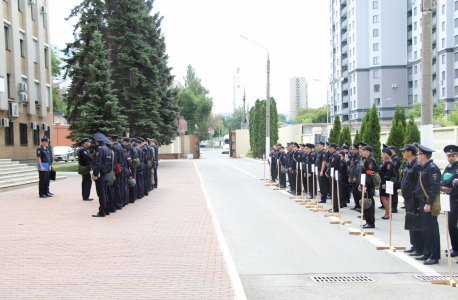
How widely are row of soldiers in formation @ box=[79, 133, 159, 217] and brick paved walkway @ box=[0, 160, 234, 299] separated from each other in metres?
0.57

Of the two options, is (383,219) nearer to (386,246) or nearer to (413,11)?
(386,246)

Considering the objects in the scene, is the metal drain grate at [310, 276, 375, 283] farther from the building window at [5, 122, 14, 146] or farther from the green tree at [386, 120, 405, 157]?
the building window at [5, 122, 14, 146]

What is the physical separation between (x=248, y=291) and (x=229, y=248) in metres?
2.25

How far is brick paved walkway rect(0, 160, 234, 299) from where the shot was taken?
203 inches

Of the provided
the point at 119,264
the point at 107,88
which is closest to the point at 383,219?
the point at 119,264

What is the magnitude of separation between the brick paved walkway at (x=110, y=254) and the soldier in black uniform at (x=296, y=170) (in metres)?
4.83

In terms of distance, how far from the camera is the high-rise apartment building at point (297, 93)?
618ft

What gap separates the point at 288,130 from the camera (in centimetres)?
4778

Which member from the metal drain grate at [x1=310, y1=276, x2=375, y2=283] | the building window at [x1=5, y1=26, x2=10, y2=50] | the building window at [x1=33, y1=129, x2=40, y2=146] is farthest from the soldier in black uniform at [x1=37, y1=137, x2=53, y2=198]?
the building window at [x1=33, y1=129, x2=40, y2=146]

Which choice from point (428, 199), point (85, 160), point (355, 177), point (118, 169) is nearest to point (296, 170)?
point (355, 177)

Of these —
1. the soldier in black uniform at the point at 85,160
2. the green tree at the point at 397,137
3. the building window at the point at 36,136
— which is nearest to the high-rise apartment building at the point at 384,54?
the building window at the point at 36,136

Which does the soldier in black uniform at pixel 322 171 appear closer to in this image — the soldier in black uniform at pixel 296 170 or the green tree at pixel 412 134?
the soldier in black uniform at pixel 296 170

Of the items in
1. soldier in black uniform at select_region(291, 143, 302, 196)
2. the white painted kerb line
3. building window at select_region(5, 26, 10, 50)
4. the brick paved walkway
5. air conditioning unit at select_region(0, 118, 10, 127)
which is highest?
building window at select_region(5, 26, 10, 50)

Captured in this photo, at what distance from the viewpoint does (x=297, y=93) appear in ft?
625
